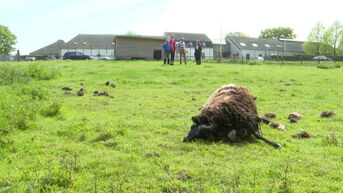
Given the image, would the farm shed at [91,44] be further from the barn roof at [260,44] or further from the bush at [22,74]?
the bush at [22,74]

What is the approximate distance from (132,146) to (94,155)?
2.79ft

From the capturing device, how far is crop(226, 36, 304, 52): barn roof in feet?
312

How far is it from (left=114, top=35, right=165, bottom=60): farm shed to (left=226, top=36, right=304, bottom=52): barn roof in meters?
54.5

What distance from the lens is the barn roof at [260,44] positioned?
9500cm

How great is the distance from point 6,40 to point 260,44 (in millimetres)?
74350

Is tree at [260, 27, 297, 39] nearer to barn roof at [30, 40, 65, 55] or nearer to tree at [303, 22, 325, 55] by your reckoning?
tree at [303, 22, 325, 55]

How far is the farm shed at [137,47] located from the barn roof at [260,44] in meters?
54.5

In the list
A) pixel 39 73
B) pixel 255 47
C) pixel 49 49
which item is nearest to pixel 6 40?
pixel 49 49

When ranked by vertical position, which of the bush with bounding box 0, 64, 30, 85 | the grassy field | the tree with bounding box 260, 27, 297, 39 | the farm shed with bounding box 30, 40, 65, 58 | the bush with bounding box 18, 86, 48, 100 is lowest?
the grassy field

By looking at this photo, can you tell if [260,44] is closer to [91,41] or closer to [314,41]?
[314,41]

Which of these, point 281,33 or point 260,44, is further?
point 281,33

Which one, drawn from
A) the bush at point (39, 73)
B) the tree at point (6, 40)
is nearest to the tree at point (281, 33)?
the tree at point (6, 40)

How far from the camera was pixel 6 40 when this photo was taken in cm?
9906

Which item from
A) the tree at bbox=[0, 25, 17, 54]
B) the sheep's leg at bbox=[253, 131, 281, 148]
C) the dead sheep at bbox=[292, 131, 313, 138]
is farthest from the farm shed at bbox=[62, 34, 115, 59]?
the sheep's leg at bbox=[253, 131, 281, 148]
